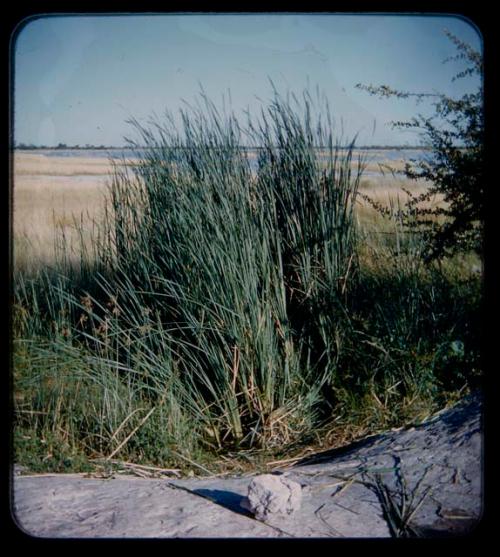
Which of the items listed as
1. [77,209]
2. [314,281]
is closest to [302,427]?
[314,281]

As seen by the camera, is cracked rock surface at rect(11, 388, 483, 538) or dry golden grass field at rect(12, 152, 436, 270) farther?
dry golden grass field at rect(12, 152, 436, 270)

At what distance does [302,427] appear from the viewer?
12.5 ft

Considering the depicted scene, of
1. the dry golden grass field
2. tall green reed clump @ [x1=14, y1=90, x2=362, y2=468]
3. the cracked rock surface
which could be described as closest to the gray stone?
the cracked rock surface

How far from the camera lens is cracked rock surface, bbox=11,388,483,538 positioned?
2.59 meters

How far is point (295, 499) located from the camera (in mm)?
2621

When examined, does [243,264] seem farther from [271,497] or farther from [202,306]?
[271,497]

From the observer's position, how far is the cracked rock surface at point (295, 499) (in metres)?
2.59

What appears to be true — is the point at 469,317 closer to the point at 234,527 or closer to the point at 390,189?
the point at 390,189

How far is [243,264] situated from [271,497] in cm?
155

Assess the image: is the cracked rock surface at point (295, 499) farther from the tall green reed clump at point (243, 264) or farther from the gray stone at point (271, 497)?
the tall green reed clump at point (243, 264)

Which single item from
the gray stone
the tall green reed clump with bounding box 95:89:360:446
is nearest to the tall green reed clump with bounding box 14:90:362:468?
the tall green reed clump with bounding box 95:89:360:446

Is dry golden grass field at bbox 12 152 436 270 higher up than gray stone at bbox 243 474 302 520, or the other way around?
dry golden grass field at bbox 12 152 436 270

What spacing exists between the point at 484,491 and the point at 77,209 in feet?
10.1

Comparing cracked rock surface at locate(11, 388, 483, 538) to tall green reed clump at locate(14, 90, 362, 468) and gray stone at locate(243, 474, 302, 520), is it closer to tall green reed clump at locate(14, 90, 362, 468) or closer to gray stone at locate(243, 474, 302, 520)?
gray stone at locate(243, 474, 302, 520)
